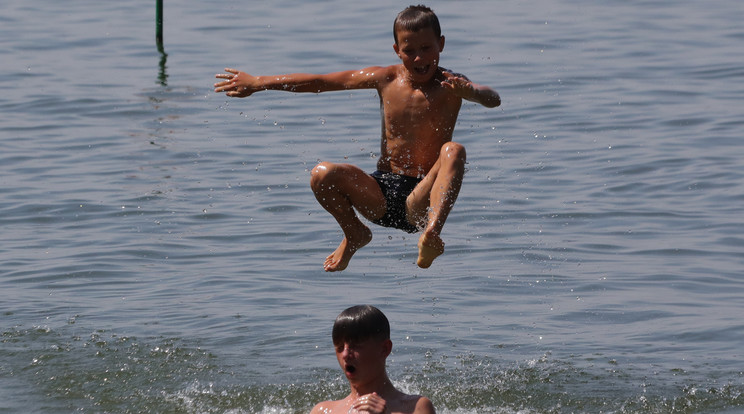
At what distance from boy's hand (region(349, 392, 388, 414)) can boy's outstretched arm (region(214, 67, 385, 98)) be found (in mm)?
2669

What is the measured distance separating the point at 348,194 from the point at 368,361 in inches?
90.3

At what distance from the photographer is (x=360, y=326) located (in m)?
6.61

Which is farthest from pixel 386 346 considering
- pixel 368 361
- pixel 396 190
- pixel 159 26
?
pixel 159 26

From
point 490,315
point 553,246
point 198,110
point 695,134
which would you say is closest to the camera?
point 490,315

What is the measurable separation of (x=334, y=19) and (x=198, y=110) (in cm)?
676

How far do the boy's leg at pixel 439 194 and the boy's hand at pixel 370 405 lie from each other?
1782 millimetres

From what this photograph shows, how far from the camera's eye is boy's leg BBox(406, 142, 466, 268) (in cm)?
833

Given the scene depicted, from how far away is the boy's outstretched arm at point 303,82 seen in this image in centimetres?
883

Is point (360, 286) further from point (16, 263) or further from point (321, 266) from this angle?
point (16, 263)

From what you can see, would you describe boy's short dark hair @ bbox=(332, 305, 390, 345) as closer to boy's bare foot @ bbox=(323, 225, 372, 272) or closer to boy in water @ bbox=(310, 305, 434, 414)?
boy in water @ bbox=(310, 305, 434, 414)

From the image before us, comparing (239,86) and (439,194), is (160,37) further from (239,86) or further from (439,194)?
(439,194)

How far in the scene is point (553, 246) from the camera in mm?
14141

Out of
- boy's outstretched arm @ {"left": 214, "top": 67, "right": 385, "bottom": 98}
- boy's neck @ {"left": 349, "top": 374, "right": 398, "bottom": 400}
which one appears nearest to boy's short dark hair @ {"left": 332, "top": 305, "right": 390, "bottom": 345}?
boy's neck @ {"left": 349, "top": 374, "right": 398, "bottom": 400}

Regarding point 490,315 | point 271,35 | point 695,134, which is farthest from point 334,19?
point 490,315
